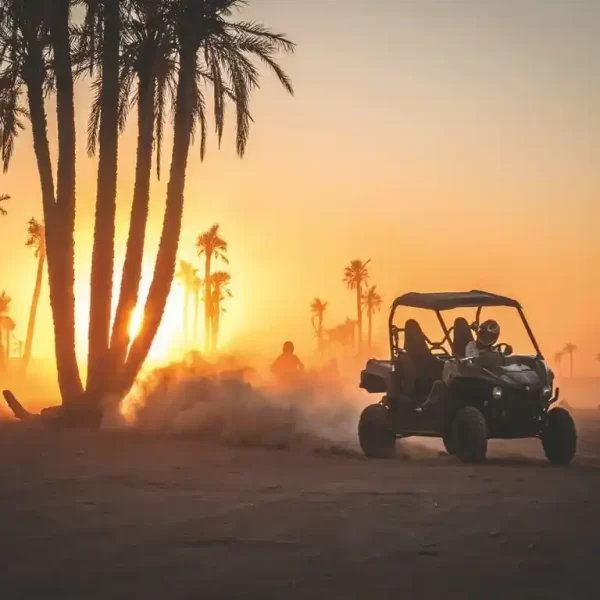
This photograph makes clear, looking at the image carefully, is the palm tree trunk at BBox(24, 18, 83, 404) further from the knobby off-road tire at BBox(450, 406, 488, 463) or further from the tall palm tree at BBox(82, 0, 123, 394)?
the knobby off-road tire at BBox(450, 406, 488, 463)

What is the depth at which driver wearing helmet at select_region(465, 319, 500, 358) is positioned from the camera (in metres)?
13.1

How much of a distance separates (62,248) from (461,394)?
36.5ft

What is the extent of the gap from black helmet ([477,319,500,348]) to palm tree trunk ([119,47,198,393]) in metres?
9.71

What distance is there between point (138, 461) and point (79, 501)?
13.1 ft

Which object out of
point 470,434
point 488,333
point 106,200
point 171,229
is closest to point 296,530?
point 470,434

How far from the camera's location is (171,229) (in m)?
21.6

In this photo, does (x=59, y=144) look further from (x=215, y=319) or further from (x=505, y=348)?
(x=215, y=319)

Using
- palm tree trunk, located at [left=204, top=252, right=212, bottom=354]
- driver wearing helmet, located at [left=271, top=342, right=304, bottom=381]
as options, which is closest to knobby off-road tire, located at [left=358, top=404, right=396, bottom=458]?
driver wearing helmet, located at [left=271, top=342, right=304, bottom=381]

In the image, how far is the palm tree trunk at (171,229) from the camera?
2136cm

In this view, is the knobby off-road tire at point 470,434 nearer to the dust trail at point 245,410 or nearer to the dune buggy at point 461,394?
the dune buggy at point 461,394

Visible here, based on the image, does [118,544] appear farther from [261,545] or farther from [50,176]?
[50,176]

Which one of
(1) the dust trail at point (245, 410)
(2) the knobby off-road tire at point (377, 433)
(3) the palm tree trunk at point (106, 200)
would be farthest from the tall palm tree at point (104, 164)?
(2) the knobby off-road tire at point (377, 433)

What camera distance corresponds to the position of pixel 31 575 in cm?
609

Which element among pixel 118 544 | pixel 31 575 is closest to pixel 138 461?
pixel 118 544
